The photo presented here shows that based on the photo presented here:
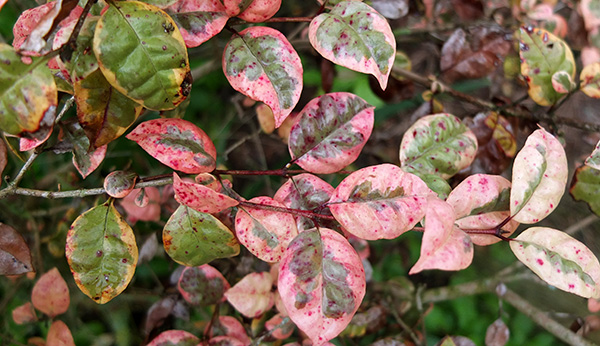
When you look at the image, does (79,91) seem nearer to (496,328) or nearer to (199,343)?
(199,343)

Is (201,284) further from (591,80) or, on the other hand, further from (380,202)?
(591,80)

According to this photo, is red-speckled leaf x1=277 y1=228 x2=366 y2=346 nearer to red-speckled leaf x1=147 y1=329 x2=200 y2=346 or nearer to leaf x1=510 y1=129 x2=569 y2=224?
leaf x1=510 y1=129 x2=569 y2=224

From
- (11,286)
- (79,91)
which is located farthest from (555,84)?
(11,286)

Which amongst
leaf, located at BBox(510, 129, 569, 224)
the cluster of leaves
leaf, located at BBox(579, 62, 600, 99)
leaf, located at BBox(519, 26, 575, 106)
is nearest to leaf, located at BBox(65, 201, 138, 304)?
the cluster of leaves

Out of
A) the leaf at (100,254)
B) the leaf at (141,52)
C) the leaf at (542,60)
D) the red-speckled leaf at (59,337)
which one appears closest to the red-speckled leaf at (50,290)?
the red-speckled leaf at (59,337)

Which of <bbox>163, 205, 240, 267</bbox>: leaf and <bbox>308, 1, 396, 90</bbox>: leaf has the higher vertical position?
<bbox>308, 1, 396, 90</bbox>: leaf

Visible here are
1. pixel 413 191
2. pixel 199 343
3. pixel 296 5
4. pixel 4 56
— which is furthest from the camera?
pixel 296 5

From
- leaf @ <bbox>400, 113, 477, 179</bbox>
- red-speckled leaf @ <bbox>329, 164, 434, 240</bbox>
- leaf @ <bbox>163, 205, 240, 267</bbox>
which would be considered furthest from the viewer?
leaf @ <bbox>400, 113, 477, 179</bbox>
